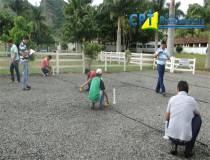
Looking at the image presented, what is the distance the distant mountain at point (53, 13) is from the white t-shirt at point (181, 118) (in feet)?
351

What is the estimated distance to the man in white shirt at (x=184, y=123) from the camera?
5.21 meters

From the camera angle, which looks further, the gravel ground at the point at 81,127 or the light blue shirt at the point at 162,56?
the light blue shirt at the point at 162,56

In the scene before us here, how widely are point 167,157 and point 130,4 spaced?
126 ft

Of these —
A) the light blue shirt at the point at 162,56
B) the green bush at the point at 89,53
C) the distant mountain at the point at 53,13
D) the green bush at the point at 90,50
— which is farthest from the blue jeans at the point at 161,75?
the distant mountain at the point at 53,13

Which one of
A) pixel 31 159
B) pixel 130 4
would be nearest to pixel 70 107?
pixel 31 159

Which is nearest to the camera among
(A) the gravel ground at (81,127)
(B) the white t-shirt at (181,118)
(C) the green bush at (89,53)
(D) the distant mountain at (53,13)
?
(B) the white t-shirt at (181,118)

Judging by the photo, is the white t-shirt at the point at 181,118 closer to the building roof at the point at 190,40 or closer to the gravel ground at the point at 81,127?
the gravel ground at the point at 81,127

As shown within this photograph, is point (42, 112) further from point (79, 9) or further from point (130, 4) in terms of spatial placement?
point (79, 9)

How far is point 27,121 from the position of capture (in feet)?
24.2

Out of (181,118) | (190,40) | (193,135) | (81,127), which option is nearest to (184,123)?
(181,118)

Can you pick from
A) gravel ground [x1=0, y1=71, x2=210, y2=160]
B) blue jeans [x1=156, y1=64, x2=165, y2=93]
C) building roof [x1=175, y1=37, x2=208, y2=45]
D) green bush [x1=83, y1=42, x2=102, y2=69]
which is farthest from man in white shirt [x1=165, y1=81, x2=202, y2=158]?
building roof [x1=175, y1=37, x2=208, y2=45]

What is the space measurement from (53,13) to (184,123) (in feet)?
393

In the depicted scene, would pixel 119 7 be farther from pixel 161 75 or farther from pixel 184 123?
pixel 184 123

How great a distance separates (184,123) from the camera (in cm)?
523
